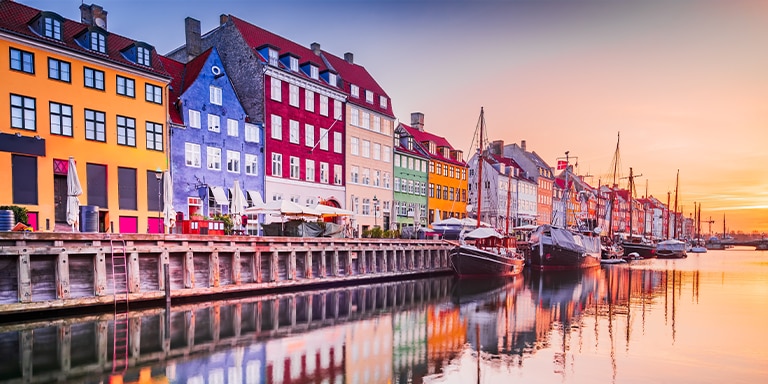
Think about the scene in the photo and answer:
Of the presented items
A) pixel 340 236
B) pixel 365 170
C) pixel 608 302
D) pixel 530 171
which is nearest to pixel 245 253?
pixel 340 236

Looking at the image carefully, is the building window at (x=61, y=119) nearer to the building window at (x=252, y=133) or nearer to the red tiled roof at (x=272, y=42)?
the building window at (x=252, y=133)

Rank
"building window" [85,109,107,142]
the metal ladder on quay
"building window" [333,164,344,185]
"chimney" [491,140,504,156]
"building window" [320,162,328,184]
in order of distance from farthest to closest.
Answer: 1. "chimney" [491,140,504,156]
2. "building window" [333,164,344,185]
3. "building window" [320,162,328,184]
4. "building window" [85,109,107,142]
5. the metal ladder on quay

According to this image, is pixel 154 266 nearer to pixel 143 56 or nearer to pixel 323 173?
pixel 143 56

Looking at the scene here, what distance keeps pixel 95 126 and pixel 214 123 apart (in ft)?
28.1

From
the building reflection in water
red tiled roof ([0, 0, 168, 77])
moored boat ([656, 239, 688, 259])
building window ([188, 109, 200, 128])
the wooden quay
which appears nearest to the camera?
the building reflection in water

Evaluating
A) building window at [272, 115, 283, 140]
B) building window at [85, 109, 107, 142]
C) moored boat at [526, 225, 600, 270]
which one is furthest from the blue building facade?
moored boat at [526, 225, 600, 270]

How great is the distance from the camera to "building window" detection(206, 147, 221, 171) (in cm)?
3688

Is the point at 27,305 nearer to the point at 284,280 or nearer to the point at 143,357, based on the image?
the point at 143,357

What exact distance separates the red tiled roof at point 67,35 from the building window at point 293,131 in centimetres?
1187

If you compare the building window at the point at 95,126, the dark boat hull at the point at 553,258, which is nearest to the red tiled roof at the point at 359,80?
the dark boat hull at the point at 553,258

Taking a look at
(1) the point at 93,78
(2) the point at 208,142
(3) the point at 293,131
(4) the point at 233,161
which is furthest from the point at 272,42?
(1) the point at 93,78

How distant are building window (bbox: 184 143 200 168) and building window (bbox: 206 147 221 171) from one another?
79cm

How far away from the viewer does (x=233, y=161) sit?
38.7 m

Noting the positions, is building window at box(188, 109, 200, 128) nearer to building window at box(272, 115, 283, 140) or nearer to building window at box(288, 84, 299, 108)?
building window at box(272, 115, 283, 140)
